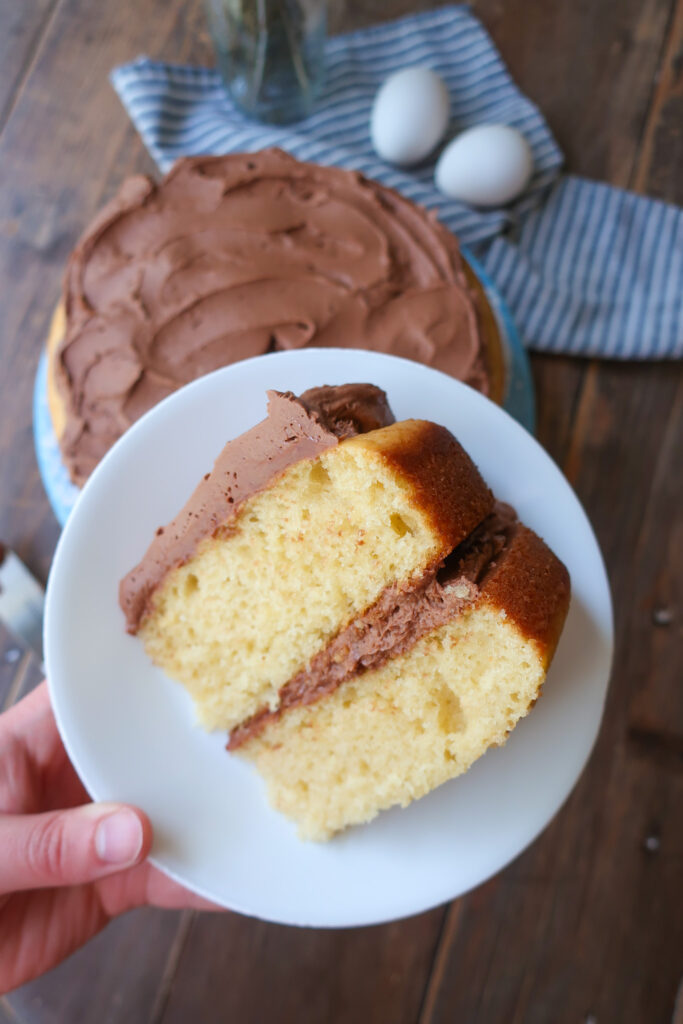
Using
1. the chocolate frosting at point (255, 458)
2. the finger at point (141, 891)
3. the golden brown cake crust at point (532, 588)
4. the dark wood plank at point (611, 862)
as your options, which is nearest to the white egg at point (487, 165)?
the dark wood plank at point (611, 862)

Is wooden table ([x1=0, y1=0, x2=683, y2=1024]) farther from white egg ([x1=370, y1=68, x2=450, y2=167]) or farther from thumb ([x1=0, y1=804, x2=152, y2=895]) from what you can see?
thumb ([x1=0, y1=804, x2=152, y2=895])

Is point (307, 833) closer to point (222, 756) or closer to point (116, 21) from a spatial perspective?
point (222, 756)

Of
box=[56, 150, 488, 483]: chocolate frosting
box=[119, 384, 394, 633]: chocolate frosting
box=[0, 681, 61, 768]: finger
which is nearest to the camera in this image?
box=[119, 384, 394, 633]: chocolate frosting

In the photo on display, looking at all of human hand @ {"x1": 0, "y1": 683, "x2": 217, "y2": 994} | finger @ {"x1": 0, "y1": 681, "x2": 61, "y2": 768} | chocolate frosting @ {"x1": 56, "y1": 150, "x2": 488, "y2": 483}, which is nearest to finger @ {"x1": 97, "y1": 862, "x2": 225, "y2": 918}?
human hand @ {"x1": 0, "y1": 683, "x2": 217, "y2": 994}

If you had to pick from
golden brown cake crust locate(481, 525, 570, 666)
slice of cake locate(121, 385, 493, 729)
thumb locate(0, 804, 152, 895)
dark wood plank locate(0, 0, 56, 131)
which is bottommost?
thumb locate(0, 804, 152, 895)

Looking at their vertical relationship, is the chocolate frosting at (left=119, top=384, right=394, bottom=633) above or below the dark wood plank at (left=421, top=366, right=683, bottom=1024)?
above

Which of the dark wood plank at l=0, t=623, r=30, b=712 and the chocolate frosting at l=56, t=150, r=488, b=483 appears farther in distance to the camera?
the dark wood plank at l=0, t=623, r=30, b=712

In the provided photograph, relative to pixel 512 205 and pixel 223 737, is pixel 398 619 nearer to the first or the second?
pixel 223 737
